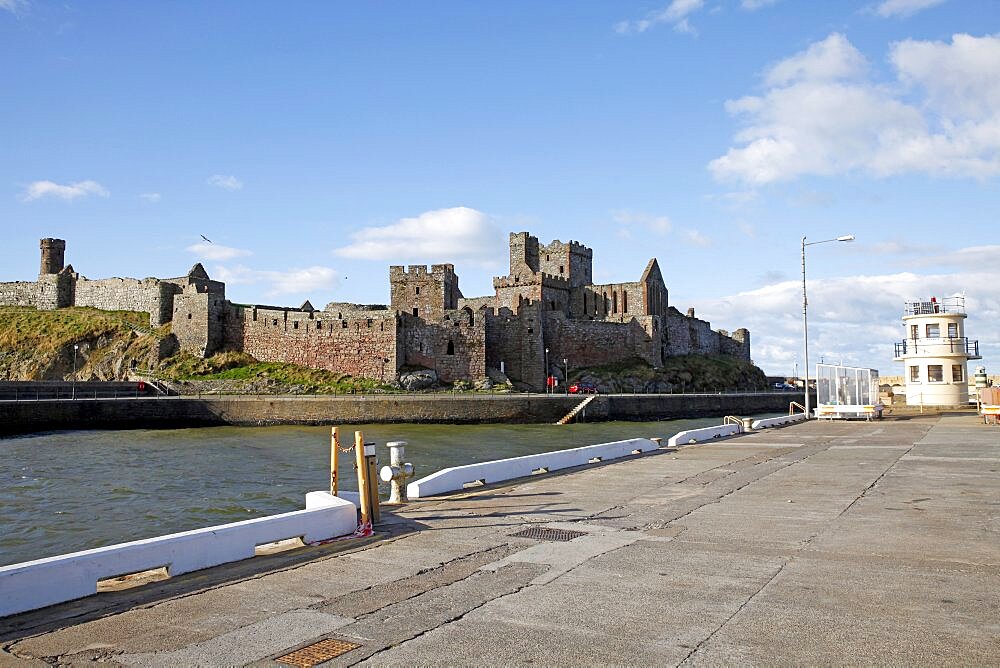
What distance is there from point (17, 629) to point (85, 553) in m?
1.13

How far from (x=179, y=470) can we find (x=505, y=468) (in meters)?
14.9

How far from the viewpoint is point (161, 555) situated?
7.40m

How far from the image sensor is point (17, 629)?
5.79m

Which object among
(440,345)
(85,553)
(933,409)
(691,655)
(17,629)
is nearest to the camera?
(691,655)

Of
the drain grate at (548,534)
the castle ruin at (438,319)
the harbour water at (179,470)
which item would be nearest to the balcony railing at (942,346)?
the harbour water at (179,470)

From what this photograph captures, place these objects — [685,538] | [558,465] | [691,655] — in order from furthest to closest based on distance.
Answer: [558,465]
[685,538]
[691,655]

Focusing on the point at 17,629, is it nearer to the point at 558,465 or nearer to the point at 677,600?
the point at 677,600

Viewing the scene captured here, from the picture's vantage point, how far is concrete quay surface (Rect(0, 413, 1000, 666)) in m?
5.20

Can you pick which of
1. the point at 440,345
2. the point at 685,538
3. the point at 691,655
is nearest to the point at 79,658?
the point at 691,655

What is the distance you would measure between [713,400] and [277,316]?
1389 inches

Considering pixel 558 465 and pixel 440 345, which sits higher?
pixel 440 345

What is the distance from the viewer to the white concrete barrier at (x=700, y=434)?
71.1 feet

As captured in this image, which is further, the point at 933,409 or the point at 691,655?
the point at 933,409

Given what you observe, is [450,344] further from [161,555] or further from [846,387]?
[161,555]
